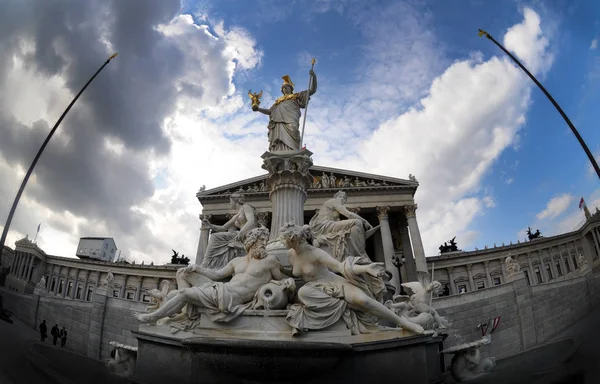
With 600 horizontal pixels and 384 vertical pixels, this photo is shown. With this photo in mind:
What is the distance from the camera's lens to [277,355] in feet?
12.2

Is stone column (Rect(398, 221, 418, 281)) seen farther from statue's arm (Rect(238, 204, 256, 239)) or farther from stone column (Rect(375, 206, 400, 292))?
statue's arm (Rect(238, 204, 256, 239))

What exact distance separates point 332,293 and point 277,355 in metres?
1.28

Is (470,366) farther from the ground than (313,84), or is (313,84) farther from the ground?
(313,84)

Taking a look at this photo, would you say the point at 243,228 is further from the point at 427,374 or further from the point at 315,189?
the point at 315,189

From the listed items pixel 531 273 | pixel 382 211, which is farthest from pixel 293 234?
pixel 531 273

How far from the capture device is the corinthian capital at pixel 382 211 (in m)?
38.1

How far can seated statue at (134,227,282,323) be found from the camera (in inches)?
187

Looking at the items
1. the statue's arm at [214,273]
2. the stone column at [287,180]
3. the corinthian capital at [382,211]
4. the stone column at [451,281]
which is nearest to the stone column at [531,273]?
the stone column at [451,281]

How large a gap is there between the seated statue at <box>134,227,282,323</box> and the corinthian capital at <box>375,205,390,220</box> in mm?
33960

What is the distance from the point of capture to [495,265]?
45.8m

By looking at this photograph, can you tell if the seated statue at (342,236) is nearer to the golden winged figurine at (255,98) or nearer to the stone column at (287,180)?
the stone column at (287,180)

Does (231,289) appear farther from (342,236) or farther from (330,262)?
(342,236)

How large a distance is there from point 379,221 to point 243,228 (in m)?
33.0

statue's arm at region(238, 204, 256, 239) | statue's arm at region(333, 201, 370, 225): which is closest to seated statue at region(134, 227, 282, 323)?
statue's arm at region(238, 204, 256, 239)
